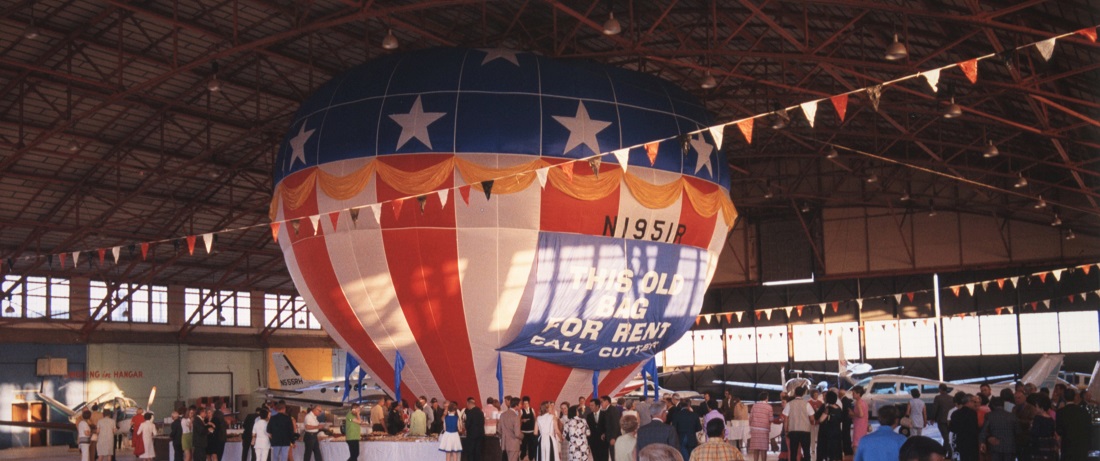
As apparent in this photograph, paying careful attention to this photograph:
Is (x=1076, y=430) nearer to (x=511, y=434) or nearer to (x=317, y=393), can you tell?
(x=511, y=434)

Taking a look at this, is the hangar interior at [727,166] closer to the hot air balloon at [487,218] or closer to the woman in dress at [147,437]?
the hot air balloon at [487,218]

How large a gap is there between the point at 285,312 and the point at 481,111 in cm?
3246

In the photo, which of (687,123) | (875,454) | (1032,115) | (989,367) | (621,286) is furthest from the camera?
(989,367)

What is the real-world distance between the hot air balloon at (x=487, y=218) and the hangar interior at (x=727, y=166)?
164cm

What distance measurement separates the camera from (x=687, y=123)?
79.2 feet

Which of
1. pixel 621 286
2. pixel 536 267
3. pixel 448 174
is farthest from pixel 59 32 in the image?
pixel 621 286

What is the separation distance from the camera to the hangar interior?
76.9 feet

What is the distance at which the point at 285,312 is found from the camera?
5112 cm

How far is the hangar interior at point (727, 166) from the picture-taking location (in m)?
23.5

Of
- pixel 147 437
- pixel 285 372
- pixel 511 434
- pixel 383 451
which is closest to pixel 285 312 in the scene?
pixel 285 372

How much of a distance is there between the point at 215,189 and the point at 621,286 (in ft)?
65.8

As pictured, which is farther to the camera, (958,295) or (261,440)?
(958,295)

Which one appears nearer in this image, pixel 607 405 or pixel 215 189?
pixel 607 405

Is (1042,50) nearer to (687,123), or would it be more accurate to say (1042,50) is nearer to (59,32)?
(687,123)
